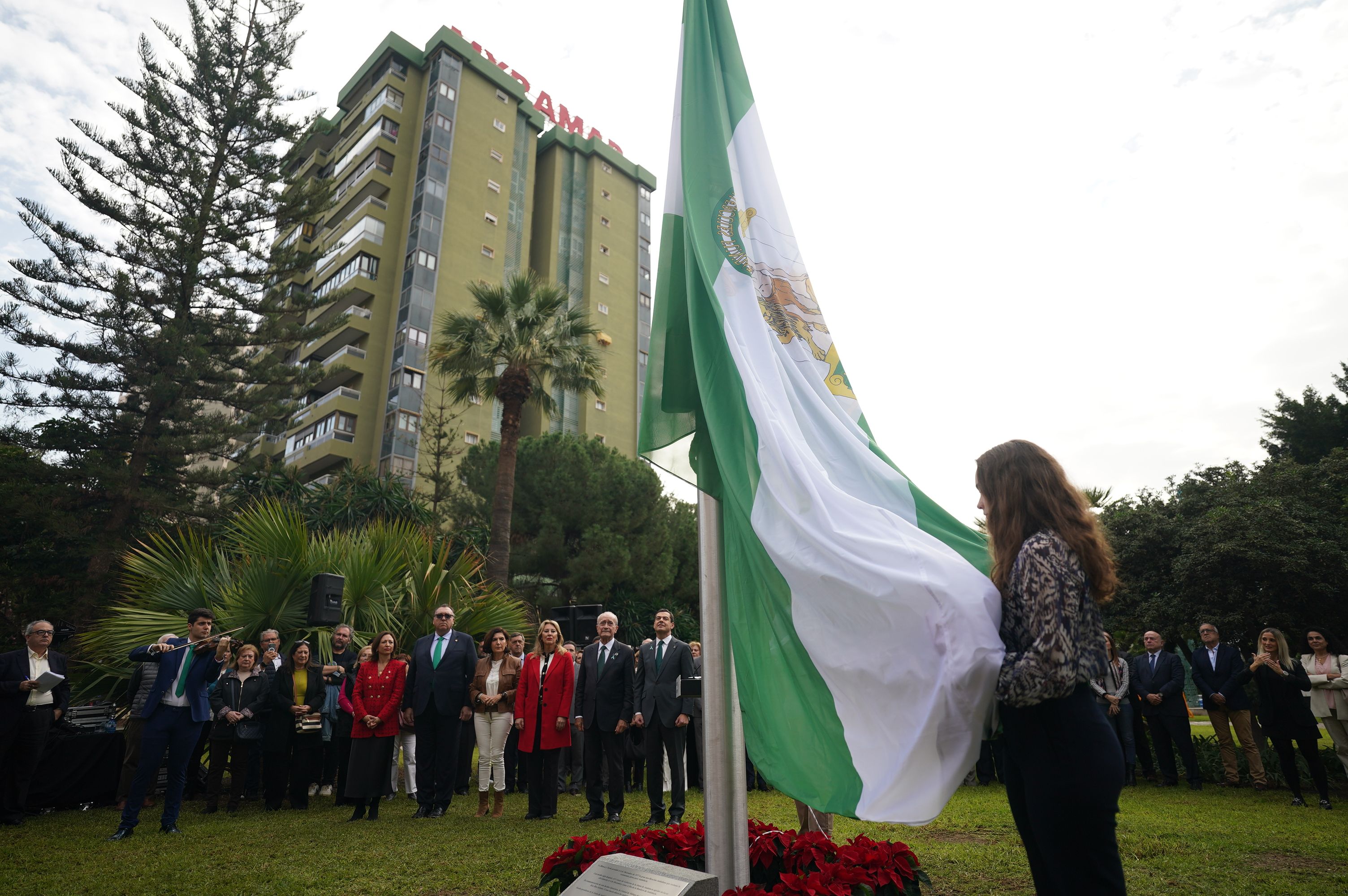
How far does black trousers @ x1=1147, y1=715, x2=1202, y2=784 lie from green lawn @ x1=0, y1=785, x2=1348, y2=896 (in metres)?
0.96

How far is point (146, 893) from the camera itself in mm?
4934

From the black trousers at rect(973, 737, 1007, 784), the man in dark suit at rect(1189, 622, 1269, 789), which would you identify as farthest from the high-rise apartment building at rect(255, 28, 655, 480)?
the man in dark suit at rect(1189, 622, 1269, 789)

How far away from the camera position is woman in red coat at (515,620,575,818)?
25.8 feet

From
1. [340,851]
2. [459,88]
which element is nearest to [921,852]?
[340,851]

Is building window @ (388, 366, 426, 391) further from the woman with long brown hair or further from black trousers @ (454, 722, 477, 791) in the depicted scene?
the woman with long brown hair

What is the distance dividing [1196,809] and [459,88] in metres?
49.6

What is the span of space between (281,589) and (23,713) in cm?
302

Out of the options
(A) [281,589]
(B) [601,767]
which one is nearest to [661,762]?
(B) [601,767]

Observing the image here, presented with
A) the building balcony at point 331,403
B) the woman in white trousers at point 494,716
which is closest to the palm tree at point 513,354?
the woman in white trousers at point 494,716

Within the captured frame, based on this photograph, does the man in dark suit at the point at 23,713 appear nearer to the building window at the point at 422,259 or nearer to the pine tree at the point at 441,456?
the pine tree at the point at 441,456

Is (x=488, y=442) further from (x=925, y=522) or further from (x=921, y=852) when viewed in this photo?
(x=925, y=522)

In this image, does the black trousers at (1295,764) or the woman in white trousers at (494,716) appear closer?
the black trousers at (1295,764)

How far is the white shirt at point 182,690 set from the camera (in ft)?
22.9

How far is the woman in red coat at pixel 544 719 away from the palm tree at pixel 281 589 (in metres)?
3.32
